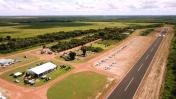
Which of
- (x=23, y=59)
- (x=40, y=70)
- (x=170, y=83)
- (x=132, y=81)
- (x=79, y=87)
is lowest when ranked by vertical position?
(x=79, y=87)

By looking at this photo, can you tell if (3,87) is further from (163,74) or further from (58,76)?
(163,74)

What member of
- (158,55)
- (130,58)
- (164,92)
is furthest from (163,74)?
(158,55)

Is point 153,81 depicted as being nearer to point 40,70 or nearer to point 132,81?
point 132,81

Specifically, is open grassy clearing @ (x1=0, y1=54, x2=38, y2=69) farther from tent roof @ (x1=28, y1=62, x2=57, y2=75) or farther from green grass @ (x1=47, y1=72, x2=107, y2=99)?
green grass @ (x1=47, y1=72, x2=107, y2=99)

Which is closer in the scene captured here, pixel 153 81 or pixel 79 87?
pixel 79 87

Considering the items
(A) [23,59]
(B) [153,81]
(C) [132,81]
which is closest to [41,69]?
(A) [23,59]

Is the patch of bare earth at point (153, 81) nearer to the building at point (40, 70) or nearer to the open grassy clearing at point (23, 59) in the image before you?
the building at point (40, 70)

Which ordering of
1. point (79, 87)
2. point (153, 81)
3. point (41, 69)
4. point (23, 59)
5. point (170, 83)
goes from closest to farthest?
point (79, 87) < point (170, 83) < point (153, 81) < point (41, 69) < point (23, 59)

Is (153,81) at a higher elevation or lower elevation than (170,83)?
lower

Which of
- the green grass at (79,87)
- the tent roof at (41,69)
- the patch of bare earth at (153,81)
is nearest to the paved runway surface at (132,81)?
the patch of bare earth at (153,81)

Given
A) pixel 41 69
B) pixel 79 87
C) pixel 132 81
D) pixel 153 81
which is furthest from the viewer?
pixel 41 69
